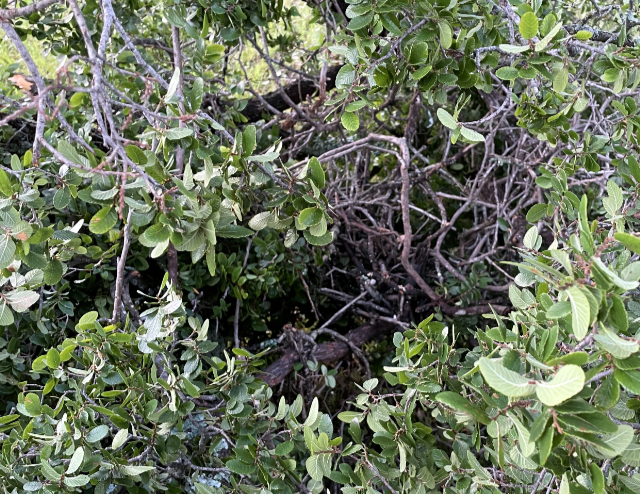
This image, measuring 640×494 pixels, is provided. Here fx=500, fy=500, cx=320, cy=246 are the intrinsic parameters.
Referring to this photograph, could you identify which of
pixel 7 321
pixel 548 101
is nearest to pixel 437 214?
pixel 548 101

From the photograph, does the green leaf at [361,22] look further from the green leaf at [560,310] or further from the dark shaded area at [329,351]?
the dark shaded area at [329,351]

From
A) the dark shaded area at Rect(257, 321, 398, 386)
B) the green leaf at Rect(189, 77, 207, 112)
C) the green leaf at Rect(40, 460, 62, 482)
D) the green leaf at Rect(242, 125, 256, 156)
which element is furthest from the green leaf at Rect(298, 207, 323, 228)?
the dark shaded area at Rect(257, 321, 398, 386)

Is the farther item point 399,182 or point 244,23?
point 399,182

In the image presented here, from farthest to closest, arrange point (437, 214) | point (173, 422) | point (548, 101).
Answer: point (437, 214) < point (548, 101) < point (173, 422)

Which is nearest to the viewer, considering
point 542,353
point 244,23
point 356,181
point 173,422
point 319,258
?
point 542,353

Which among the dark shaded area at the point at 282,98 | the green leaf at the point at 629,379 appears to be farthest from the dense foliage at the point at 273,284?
the dark shaded area at the point at 282,98

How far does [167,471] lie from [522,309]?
82 centimetres

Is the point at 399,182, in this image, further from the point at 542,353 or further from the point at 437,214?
the point at 542,353

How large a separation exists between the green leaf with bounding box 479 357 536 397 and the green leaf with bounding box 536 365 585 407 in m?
0.01

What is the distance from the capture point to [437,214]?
7.55 feet

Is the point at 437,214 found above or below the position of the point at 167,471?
below

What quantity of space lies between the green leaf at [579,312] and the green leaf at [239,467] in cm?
67

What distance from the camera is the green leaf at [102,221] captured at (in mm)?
780

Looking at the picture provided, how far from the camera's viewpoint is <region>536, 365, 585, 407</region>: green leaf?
490mm
